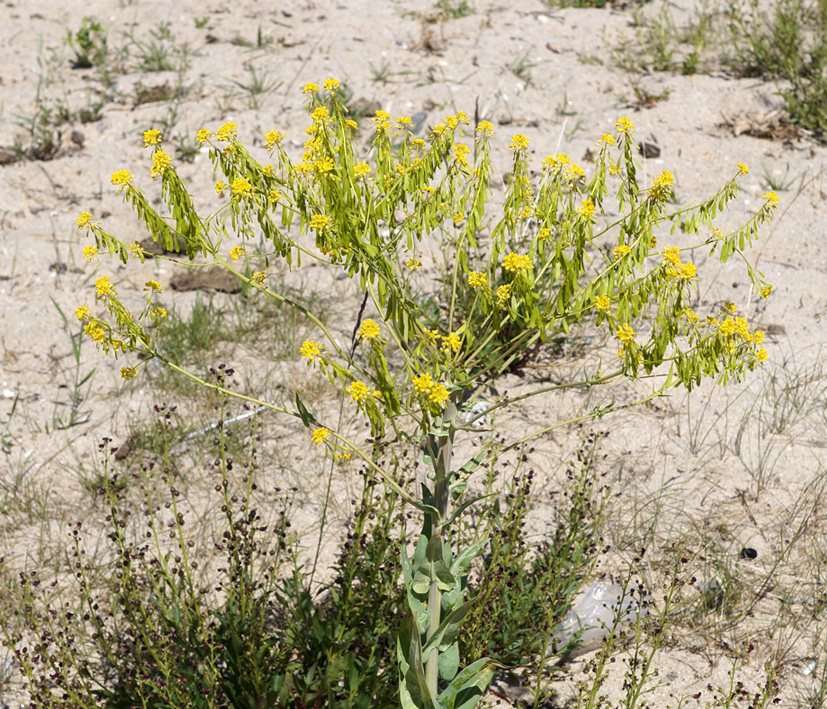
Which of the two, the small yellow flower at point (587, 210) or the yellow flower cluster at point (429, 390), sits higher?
the small yellow flower at point (587, 210)

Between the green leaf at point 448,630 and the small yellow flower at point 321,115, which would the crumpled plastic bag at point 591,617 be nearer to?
the green leaf at point 448,630

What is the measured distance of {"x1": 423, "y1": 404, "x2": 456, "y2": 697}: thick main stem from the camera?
1.91 m

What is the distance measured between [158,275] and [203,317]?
679 millimetres

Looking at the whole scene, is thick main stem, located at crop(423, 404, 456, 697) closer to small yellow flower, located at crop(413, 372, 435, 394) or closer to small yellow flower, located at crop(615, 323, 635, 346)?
small yellow flower, located at crop(413, 372, 435, 394)

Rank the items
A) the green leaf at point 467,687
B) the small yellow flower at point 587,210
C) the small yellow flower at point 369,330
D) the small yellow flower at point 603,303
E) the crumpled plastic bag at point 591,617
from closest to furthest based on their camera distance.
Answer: the small yellow flower at point 369,330, the small yellow flower at point 603,303, the small yellow flower at point 587,210, the green leaf at point 467,687, the crumpled plastic bag at point 591,617

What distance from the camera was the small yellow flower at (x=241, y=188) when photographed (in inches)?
68.3

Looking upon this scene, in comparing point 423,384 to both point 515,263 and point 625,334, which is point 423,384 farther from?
point 625,334

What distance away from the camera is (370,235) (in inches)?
70.9

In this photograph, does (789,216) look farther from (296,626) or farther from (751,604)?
(296,626)

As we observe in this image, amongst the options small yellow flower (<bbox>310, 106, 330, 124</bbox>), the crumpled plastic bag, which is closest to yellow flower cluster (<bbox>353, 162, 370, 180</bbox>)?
small yellow flower (<bbox>310, 106, 330, 124</bbox>)

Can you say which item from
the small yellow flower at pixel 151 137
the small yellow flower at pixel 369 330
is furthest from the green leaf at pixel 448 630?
the small yellow flower at pixel 151 137

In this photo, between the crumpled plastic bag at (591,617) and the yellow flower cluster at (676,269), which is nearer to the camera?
the yellow flower cluster at (676,269)

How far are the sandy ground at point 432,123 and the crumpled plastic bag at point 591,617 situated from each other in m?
0.12

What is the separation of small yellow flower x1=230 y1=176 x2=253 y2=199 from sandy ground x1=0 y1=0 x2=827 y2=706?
6.03 feet
